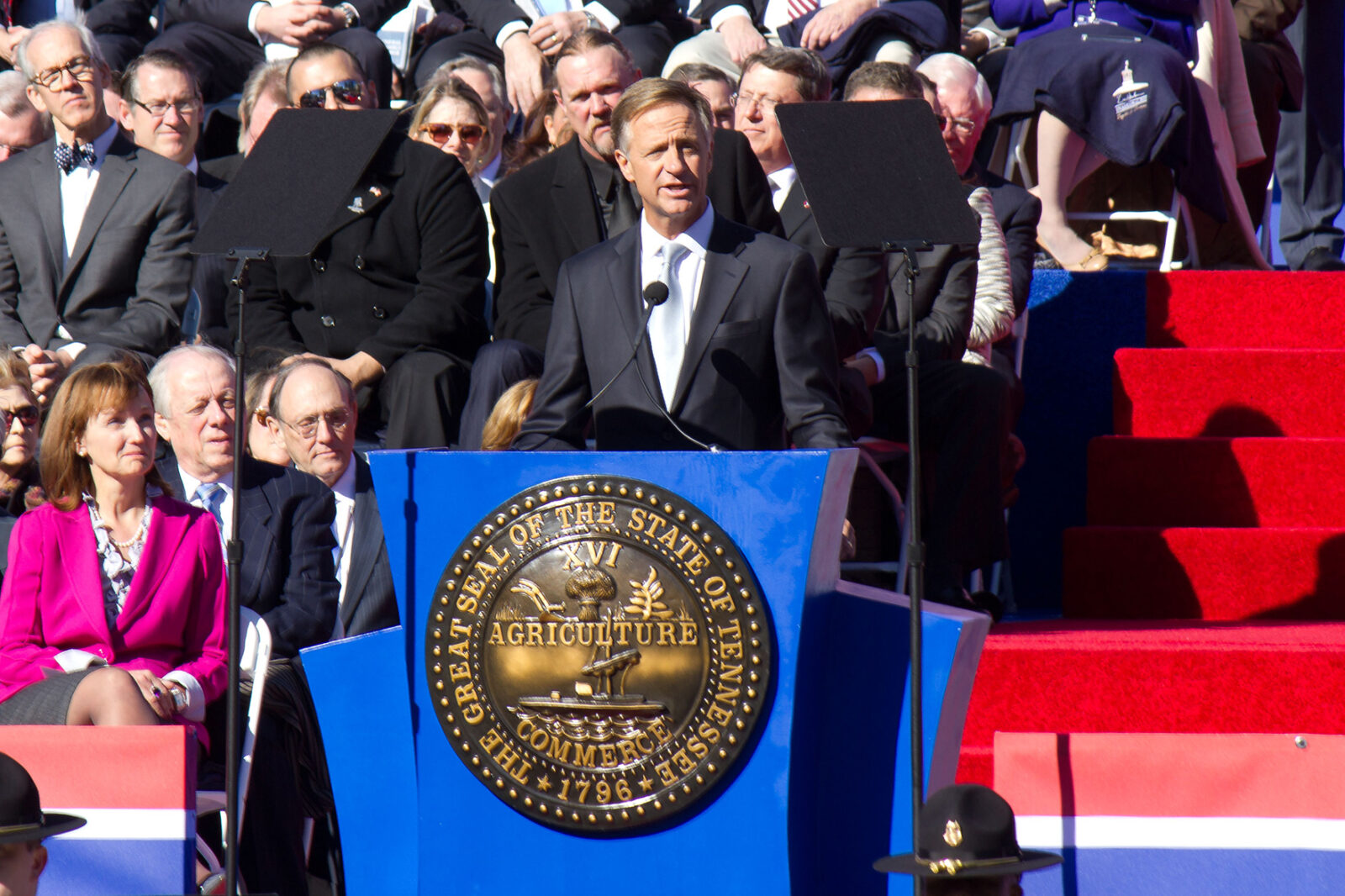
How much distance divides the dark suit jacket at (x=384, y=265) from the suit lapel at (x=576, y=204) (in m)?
0.37

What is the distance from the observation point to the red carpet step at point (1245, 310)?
6.41 metres

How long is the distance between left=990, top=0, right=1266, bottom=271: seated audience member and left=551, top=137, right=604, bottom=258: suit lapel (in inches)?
90.0

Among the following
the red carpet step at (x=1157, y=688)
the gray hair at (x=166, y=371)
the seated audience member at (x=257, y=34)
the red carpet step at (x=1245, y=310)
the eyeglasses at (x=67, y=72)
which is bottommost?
the red carpet step at (x=1157, y=688)

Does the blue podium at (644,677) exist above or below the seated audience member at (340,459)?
below

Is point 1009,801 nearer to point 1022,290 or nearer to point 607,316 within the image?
point 607,316

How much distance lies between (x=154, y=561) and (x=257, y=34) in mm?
4508

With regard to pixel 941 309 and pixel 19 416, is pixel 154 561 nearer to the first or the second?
pixel 19 416

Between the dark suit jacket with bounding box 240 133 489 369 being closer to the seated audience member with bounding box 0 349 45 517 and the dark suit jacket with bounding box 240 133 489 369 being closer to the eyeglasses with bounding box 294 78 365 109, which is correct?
the eyeglasses with bounding box 294 78 365 109

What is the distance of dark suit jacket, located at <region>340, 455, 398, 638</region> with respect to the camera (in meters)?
4.73

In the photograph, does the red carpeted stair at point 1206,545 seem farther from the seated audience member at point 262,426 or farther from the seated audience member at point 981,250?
the seated audience member at point 262,426

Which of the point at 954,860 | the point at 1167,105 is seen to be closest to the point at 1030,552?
the point at 1167,105

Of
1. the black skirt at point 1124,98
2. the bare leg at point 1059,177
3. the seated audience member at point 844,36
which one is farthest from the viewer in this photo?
the seated audience member at point 844,36

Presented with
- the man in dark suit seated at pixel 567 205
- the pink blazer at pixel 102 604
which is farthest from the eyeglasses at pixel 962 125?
the pink blazer at pixel 102 604

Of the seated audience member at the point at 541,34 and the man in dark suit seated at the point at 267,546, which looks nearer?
the man in dark suit seated at the point at 267,546
